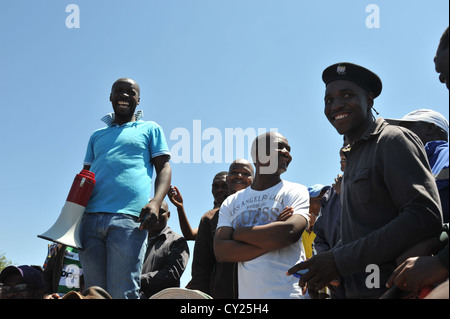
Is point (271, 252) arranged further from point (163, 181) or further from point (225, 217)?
point (163, 181)

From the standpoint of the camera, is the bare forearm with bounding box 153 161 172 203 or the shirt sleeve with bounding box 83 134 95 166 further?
the shirt sleeve with bounding box 83 134 95 166

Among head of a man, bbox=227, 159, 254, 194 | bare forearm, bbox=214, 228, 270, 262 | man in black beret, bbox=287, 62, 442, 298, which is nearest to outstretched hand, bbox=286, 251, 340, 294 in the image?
man in black beret, bbox=287, 62, 442, 298

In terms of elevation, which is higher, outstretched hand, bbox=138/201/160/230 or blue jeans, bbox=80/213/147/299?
outstretched hand, bbox=138/201/160/230

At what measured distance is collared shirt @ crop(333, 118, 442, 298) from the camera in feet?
8.82

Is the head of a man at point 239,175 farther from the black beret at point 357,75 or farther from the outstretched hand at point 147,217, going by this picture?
the black beret at point 357,75

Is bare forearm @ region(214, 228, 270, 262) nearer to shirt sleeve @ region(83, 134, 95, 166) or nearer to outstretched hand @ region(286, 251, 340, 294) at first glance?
outstretched hand @ region(286, 251, 340, 294)

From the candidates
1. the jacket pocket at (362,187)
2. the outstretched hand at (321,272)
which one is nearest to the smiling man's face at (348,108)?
the jacket pocket at (362,187)

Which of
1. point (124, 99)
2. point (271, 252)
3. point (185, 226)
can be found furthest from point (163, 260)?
point (271, 252)

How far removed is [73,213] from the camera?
4.51 m

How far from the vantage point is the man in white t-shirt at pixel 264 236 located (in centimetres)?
402

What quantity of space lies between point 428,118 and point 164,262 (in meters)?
3.35

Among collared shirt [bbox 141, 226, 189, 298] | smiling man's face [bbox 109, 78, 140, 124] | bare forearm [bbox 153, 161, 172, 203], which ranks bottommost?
collared shirt [bbox 141, 226, 189, 298]
